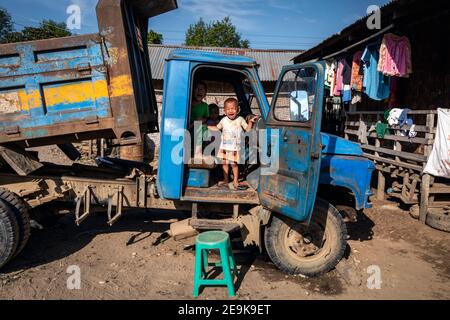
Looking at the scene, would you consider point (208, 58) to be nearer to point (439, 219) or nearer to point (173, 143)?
point (173, 143)

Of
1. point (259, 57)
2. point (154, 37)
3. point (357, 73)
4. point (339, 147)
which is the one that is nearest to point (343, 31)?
point (357, 73)

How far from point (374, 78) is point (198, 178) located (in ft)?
17.1

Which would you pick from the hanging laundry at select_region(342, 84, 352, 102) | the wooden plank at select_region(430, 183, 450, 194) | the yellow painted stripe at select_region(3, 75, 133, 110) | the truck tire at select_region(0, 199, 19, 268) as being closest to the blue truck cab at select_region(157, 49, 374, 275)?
the yellow painted stripe at select_region(3, 75, 133, 110)

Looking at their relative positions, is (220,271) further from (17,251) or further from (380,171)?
(380,171)

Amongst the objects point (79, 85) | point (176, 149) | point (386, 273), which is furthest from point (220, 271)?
point (79, 85)

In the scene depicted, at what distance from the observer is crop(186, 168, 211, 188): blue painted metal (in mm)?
3947

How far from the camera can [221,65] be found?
372 centimetres

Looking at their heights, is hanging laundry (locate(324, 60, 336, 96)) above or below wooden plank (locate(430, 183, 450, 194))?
above

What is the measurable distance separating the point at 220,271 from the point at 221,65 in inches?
92.0

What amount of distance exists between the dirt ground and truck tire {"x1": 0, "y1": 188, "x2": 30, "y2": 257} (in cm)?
42

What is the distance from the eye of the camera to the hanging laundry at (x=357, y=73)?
8078mm

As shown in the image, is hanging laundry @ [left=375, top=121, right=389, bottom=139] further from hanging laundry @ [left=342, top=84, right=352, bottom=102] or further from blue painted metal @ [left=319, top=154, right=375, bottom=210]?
blue painted metal @ [left=319, top=154, right=375, bottom=210]

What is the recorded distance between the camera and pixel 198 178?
396 centimetres

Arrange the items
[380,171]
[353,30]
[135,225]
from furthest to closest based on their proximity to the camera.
→ [353,30]
[380,171]
[135,225]
